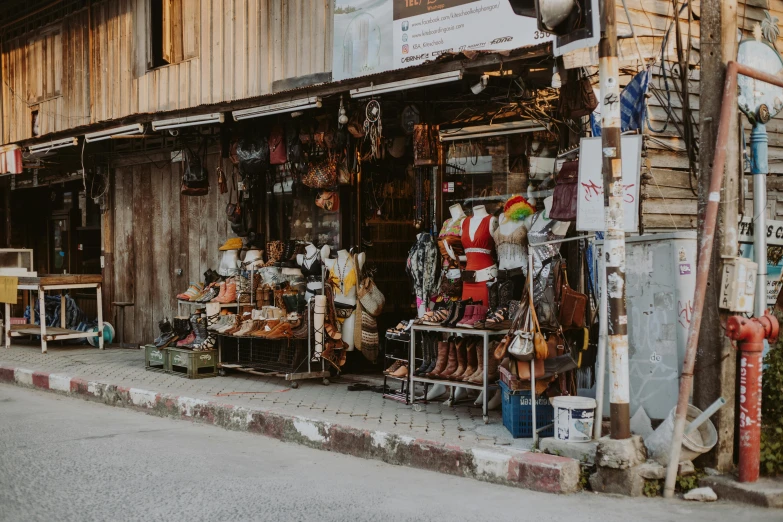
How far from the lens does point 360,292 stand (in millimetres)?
10180

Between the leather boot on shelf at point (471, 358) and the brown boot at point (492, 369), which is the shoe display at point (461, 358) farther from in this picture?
the brown boot at point (492, 369)

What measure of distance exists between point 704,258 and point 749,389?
1.00 m

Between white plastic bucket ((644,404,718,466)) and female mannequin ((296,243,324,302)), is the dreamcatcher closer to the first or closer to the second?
female mannequin ((296,243,324,302))

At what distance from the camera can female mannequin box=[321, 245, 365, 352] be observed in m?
10.2

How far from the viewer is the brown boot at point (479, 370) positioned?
792 cm

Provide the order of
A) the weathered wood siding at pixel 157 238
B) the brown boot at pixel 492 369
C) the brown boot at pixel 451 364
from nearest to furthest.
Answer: the brown boot at pixel 492 369
the brown boot at pixel 451 364
the weathered wood siding at pixel 157 238

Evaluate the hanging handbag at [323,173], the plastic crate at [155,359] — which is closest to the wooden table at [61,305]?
the plastic crate at [155,359]

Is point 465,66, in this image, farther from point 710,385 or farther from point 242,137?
point 242,137

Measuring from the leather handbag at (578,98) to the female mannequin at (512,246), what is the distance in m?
1.16

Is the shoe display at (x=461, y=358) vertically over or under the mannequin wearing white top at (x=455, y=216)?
under

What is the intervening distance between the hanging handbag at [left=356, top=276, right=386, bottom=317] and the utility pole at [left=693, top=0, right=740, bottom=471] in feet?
15.9

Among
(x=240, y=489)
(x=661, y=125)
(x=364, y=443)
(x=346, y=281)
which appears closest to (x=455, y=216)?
(x=346, y=281)

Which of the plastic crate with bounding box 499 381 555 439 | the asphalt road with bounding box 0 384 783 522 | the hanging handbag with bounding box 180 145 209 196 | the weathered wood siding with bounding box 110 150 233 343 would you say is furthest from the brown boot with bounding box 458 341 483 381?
the weathered wood siding with bounding box 110 150 233 343

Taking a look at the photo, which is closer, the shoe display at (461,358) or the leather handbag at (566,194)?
the leather handbag at (566,194)
